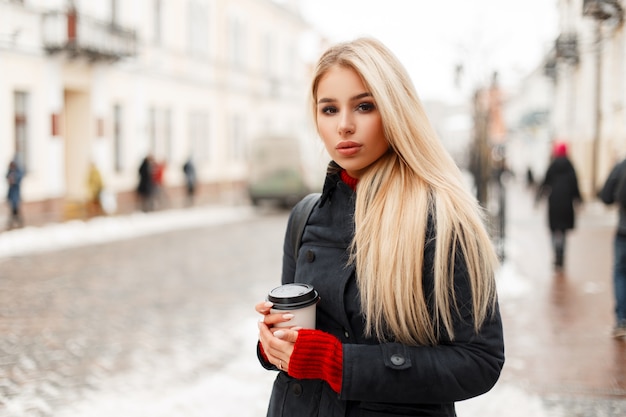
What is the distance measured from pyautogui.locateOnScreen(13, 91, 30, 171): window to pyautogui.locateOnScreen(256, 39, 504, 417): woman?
19629 millimetres

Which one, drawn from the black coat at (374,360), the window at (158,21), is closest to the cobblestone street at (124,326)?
the black coat at (374,360)

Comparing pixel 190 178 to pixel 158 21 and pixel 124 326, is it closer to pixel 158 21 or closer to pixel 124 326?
pixel 158 21

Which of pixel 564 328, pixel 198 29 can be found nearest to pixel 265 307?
pixel 564 328

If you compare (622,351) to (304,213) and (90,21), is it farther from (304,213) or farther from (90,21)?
(90,21)

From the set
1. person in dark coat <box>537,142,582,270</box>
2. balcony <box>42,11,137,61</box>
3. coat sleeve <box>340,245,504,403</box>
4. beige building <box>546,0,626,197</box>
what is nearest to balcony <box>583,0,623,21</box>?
beige building <box>546,0,626,197</box>

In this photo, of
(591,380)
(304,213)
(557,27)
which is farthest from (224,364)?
(557,27)

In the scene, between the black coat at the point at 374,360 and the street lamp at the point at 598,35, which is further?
the street lamp at the point at 598,35

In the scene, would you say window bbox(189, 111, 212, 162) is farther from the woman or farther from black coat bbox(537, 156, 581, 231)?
the woman

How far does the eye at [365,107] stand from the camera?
188cm

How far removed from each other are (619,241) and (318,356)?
630cm

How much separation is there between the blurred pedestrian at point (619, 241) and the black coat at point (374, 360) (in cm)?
590

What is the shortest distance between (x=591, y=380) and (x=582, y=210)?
67.1ft

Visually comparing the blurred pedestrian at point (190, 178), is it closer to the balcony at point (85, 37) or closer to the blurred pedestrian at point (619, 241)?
the balcony at point (85, 37)

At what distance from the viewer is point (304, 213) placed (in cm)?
213
